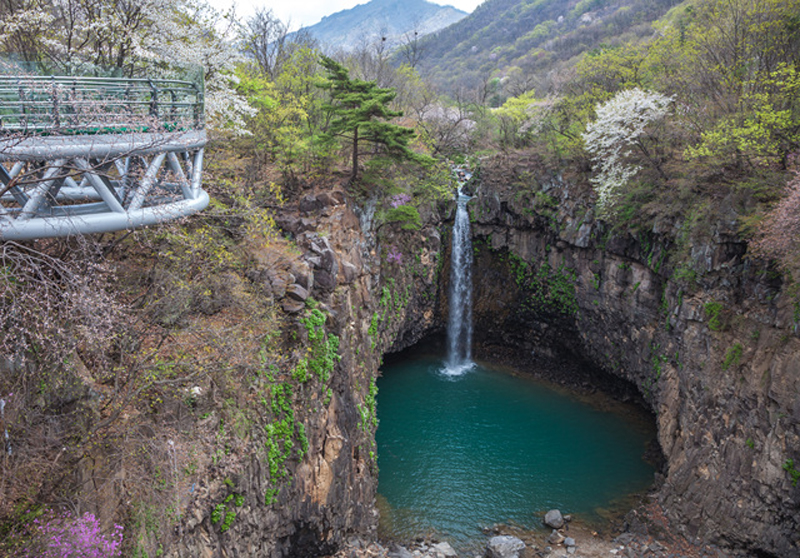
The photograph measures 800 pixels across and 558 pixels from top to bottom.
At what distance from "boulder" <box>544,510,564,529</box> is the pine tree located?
47.2 ft

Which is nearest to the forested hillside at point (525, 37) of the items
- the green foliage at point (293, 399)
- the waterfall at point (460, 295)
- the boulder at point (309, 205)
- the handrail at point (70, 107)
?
the waterfall at point (460, 295)

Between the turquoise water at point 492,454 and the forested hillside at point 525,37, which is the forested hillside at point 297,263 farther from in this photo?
the forested hillside at point 525,37

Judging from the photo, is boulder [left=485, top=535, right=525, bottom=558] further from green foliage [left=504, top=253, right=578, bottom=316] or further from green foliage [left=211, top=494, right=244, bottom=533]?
green foliage [left=504, top=253, right=578, bottom=316]

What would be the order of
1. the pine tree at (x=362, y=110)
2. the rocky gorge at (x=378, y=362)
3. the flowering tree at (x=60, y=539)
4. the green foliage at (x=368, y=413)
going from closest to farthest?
1. the flowering tree at (x=60, y=539)
2. the rocky gorge at (x=378, y=362)
3. the green foliage at (x=368, y=413)
4. the pine tree at (x=362, y=110)

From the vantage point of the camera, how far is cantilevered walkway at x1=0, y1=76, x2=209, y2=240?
256 inches

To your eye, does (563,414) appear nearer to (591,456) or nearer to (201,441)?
(591,456)

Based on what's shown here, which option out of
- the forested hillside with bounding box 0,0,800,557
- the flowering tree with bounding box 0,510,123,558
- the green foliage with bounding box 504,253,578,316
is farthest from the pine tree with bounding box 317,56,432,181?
the flowering tree with bounding box 0,510,123,558

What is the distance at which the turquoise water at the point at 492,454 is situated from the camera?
1739 cm

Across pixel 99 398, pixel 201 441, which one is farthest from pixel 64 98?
pixel 201 441

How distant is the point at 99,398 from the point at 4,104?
4533mm

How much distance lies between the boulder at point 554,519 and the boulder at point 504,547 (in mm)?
1609

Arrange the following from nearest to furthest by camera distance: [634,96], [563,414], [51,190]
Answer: [51,190] → [634,96] → [563,414]

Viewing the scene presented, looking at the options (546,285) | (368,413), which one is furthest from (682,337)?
(368,413)

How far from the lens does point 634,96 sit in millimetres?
18938
